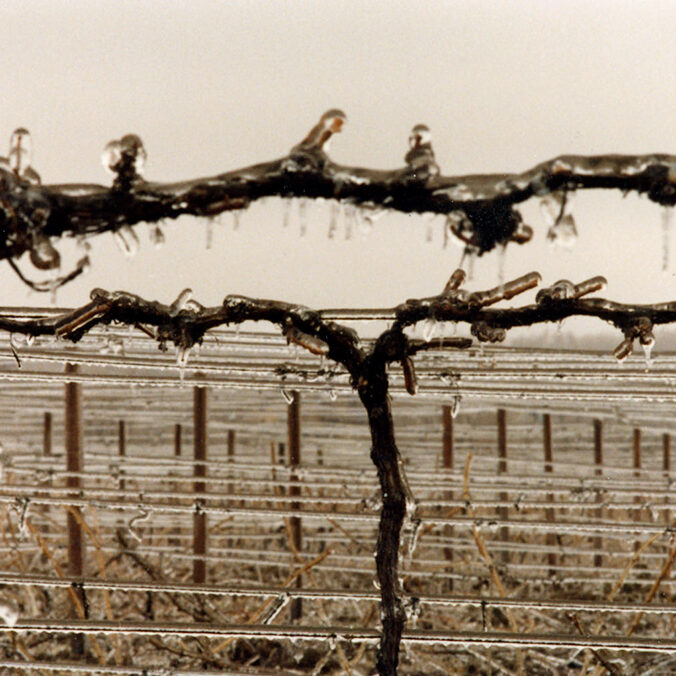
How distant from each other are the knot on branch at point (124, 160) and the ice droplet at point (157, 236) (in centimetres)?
3

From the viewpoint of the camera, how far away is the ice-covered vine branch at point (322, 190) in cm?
39

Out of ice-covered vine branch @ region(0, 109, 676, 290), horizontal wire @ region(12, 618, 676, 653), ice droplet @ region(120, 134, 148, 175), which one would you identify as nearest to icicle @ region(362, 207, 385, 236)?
ice-covered vine branch @ region(0, 109, 676, 290)

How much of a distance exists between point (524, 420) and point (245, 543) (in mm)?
1739

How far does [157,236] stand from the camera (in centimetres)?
43

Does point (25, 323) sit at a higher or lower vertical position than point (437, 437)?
higher

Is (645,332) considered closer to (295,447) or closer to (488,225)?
(488,225)

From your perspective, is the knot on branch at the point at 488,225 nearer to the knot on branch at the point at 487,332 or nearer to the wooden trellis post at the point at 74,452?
the knot on branch at the point at 487,332

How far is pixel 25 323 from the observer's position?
594 millimetres

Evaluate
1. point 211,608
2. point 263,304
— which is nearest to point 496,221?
point 263,304

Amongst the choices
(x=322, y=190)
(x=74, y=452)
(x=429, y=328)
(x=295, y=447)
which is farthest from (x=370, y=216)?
(x=295, y=447)

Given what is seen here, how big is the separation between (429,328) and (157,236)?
8.9 inches

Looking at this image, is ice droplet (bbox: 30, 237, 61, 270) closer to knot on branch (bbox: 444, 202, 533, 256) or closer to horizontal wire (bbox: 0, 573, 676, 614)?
knot on branch (bbox: 444, 202, 533, 256)

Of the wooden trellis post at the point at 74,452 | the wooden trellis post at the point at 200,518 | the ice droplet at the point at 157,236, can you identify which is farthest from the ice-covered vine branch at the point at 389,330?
the wooden trellis post at the point at 200,518

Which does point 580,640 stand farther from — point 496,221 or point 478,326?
point 496,221
